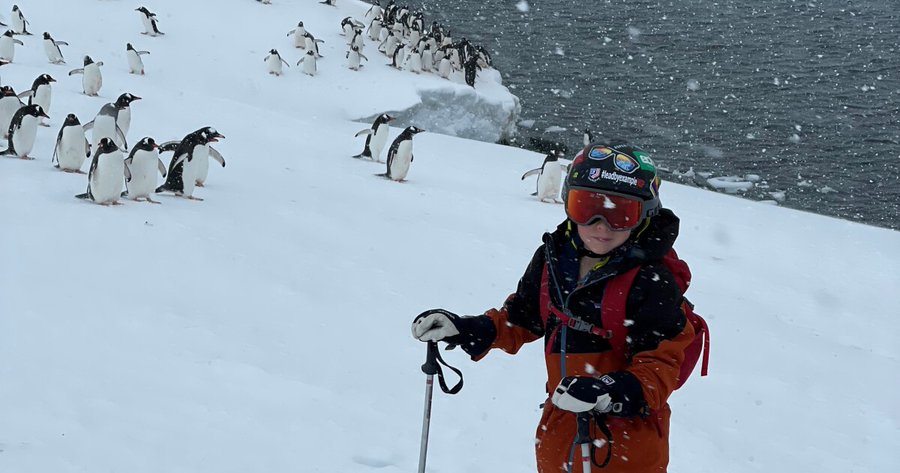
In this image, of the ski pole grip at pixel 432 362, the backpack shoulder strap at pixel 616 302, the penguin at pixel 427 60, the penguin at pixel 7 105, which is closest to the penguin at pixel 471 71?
the penguin at pixel 427 60

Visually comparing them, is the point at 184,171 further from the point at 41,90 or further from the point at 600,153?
the point at 600,153

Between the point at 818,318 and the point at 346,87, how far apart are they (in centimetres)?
1135

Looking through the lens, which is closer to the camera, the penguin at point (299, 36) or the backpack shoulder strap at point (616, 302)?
the backpack shoulder strap at point (616, 302)

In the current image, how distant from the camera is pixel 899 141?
19.8 meters

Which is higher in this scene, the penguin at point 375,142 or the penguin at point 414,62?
the penguin at point 414,62

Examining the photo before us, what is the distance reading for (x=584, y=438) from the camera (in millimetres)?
1979

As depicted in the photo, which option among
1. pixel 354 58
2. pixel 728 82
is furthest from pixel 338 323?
pixel 728 82

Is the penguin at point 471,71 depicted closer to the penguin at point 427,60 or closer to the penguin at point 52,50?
the penguin at point 427,60

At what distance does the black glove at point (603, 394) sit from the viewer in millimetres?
1882

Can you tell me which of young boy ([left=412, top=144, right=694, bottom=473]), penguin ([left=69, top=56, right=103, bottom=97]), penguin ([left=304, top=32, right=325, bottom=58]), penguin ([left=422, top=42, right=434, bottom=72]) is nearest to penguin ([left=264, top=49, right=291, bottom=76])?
penguin ([left=304, top=32, right=325, bottom=58])

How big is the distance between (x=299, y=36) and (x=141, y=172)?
1119 cm

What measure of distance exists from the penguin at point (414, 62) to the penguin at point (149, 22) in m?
5.00

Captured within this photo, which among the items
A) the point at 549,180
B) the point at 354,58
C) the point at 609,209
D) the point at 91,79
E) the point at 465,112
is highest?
the point at 354,58

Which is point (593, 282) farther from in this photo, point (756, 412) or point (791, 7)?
point (791, 7)
